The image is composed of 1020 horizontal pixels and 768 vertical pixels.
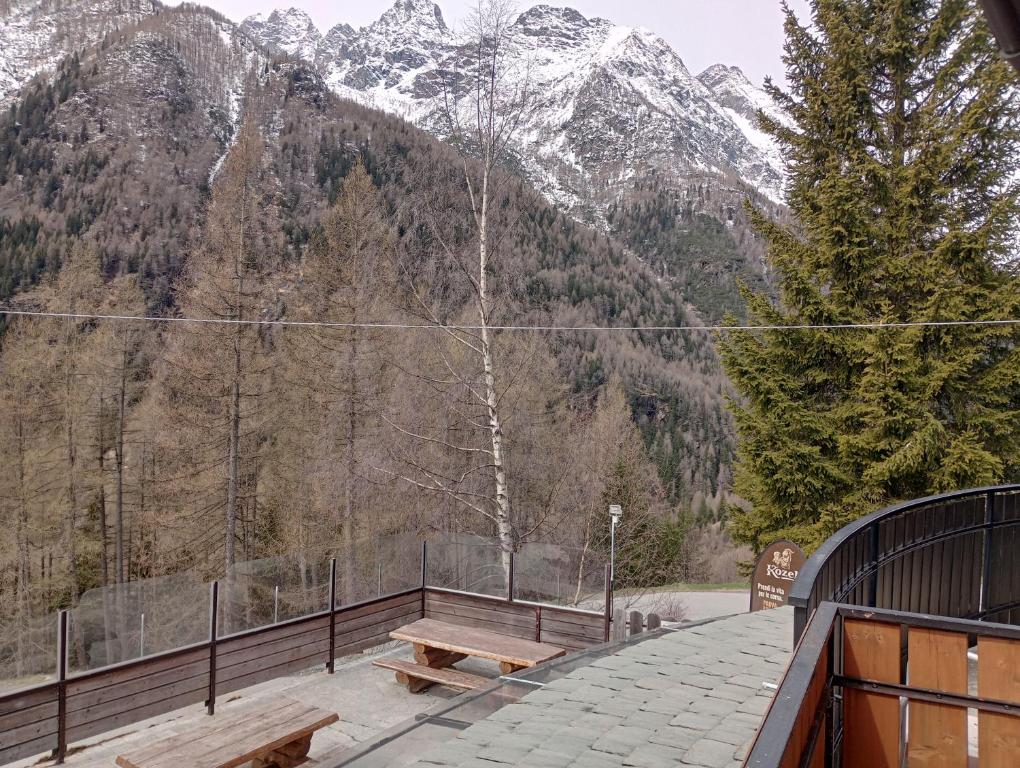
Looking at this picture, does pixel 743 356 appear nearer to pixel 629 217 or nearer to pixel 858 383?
pixel 858 383

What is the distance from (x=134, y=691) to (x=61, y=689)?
2.53 feet

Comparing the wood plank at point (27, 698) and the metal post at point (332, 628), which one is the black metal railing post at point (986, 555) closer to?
the metal post at point (332, 628)

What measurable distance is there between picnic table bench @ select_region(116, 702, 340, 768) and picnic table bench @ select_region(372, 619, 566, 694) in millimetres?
1937

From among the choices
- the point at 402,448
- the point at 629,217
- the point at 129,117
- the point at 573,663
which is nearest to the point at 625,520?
the point at 402,448

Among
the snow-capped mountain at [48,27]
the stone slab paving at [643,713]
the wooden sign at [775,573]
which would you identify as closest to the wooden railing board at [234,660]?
the wooden sign at [775,573]

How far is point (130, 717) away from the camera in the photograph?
7.27 metres

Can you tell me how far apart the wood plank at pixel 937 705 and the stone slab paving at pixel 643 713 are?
88 centimetres

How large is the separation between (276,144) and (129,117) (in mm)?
12116

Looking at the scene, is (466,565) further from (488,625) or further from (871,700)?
(871,700)

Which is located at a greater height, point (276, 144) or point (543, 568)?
point (276, 144)

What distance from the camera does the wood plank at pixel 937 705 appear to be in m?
2.28

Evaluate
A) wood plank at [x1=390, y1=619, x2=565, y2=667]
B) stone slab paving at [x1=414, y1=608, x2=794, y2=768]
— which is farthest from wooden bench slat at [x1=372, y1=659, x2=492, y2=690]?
stone slab paving at [x1=414, y1=608, x2=794, y2=768]

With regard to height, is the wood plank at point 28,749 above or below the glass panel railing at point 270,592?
below

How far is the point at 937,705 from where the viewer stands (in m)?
2.32
